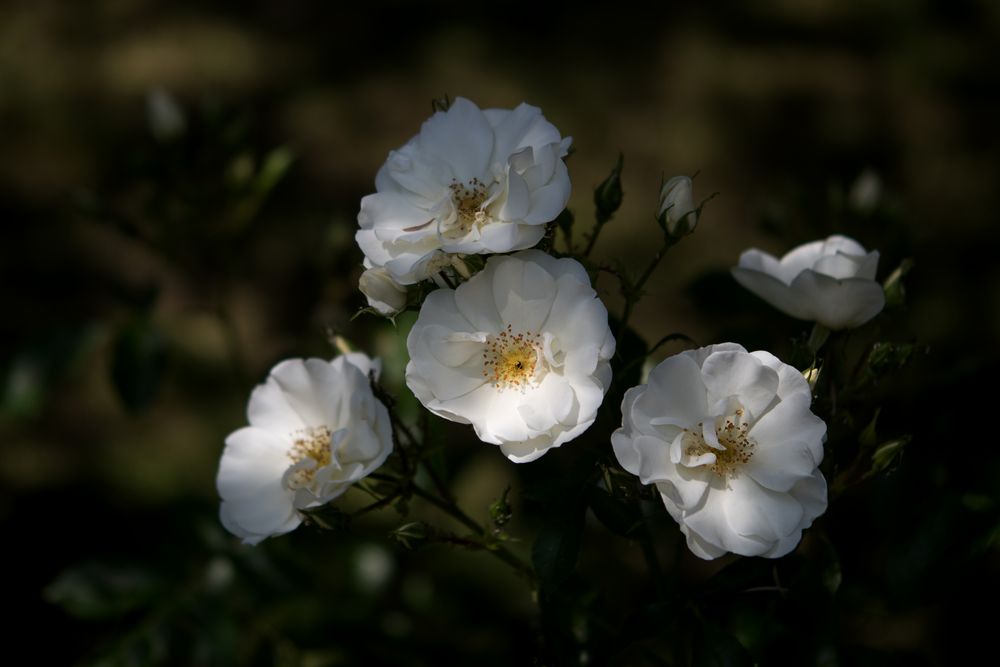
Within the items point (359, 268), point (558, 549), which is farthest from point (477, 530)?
point (359, 268)

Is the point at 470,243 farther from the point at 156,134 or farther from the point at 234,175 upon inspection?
the point at 156,134

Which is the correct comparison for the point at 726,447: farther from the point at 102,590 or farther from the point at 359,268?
the point at 102,590

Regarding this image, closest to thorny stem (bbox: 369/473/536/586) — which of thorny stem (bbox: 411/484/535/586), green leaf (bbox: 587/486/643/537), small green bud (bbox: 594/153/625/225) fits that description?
thorny stem (bbox: 411/484/535/586)

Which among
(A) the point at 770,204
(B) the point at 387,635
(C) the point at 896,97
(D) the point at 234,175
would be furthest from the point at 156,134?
(C) the point at 896,97

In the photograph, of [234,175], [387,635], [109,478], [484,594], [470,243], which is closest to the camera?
[470,243]

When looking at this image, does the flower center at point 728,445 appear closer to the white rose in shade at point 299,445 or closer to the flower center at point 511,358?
the flower center at point 511,358

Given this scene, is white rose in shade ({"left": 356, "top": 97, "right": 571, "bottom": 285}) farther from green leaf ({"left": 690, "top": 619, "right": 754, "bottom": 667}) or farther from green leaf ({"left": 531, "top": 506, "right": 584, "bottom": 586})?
green leaf ({"left": 690, "top": 619, "right": 754, "bottom": 667})
